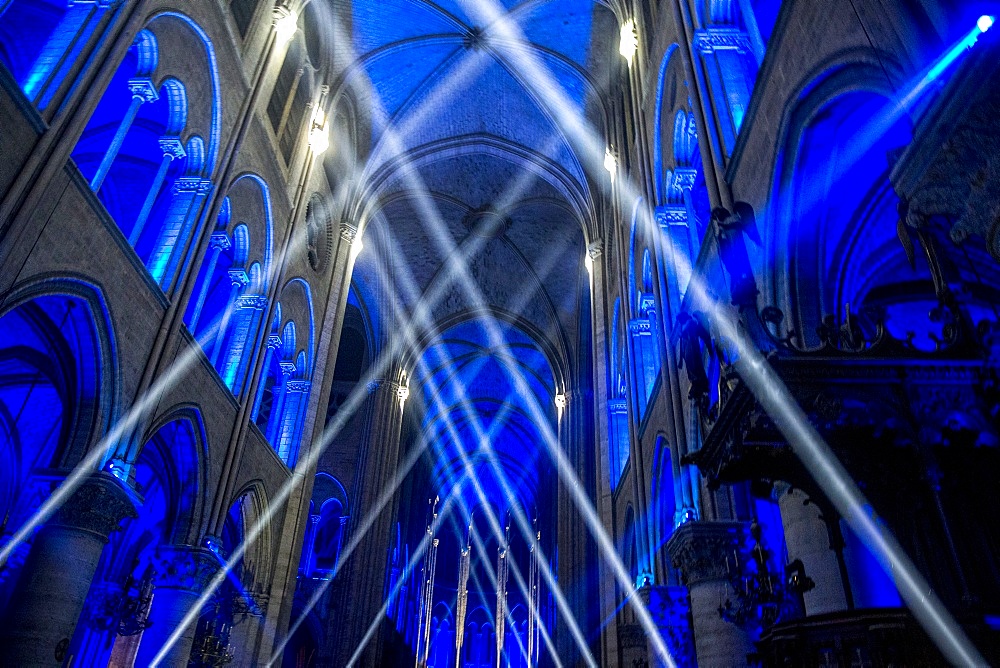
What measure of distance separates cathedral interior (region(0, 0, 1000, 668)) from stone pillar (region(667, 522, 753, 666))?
0.05 meters

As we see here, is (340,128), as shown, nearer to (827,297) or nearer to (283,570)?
(283,570)

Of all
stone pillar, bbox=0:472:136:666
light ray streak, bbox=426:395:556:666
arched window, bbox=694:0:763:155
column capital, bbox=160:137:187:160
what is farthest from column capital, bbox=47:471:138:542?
light ray streak, bbox=426:395:556:666

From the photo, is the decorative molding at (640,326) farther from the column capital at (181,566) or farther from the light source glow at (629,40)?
the column capital at (181,566)

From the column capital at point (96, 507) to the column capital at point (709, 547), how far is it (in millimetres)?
5810

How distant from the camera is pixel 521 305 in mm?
25188

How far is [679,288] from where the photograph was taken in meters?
9.78

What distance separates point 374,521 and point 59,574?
14169 mm

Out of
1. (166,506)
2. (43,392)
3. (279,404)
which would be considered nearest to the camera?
(166,506)

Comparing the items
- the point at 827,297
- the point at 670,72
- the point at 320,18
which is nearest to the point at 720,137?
the point at 827,297

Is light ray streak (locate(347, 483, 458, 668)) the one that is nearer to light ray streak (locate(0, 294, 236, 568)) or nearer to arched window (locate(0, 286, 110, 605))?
arched window (locate(0, 286, 110, 605))

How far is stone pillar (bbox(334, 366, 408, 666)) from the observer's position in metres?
19.3

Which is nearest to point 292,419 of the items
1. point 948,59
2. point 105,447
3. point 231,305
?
point 231,305

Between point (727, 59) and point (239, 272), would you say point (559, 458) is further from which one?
point (727, 59)

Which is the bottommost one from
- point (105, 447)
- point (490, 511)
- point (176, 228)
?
point (105, 447)
